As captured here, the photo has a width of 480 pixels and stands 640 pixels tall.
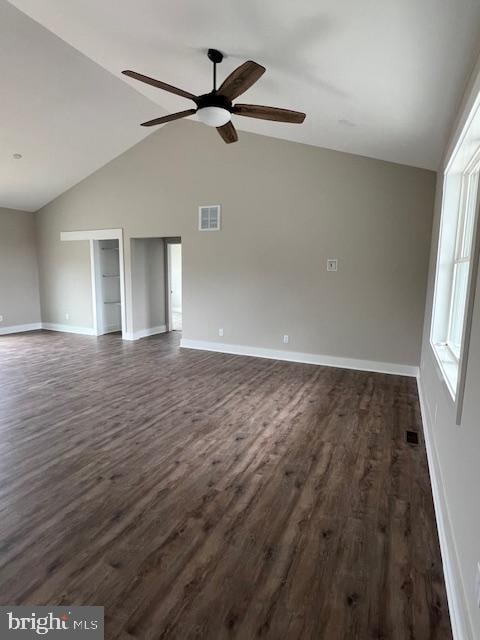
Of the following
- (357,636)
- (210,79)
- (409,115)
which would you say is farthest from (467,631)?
(210,79)

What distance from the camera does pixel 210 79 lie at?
365cm

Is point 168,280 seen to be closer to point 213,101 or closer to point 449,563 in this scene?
point 213,101

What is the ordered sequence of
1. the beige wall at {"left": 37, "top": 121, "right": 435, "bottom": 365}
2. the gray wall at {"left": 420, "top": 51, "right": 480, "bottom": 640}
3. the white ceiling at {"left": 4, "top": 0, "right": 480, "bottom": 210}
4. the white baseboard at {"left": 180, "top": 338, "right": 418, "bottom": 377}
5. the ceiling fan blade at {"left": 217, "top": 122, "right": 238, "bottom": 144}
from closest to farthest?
the gray wall at {"left": 420, "top": 51, "right": 480, "bottom": 640}, the white ceiling at {"left": 4, "top": 0, "right": 480, "bottom": 210}, the ceiling fan blade at {"left": 217, "top": 122, "right": 238, "bottom": 144}, the beige wall at {"left": 37, "top": 121, "right": 435, "bottom": 365}, the white baseboard at {"left": 180, "top": 338, "right": 418, "bottom": 377}

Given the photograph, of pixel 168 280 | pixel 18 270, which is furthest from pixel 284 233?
pixel 18 270

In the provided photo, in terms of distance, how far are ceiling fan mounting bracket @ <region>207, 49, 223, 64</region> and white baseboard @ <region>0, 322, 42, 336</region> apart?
23.1ft

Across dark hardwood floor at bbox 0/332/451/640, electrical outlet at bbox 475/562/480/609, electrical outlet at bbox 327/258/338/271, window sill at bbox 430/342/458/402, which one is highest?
electrical outlet at bbox 327/258/338/271

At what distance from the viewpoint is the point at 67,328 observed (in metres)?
7.98

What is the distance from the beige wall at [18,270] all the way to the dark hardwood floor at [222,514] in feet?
14.1

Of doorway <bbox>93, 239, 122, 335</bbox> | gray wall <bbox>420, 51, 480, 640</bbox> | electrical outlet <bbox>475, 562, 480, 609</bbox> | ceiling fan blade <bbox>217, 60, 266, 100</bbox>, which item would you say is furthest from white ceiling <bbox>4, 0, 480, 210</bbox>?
doorway <bbox>93, 239, 122, 335</bbox>

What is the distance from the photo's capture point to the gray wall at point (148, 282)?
705cm

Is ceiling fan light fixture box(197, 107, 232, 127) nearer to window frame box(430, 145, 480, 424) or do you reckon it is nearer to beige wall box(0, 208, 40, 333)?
window frame box(430, 145, 480, 424)

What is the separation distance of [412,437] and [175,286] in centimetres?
1018

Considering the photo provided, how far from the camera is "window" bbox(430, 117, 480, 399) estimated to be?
2762 mm

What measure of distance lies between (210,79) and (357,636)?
4469 millimetres
